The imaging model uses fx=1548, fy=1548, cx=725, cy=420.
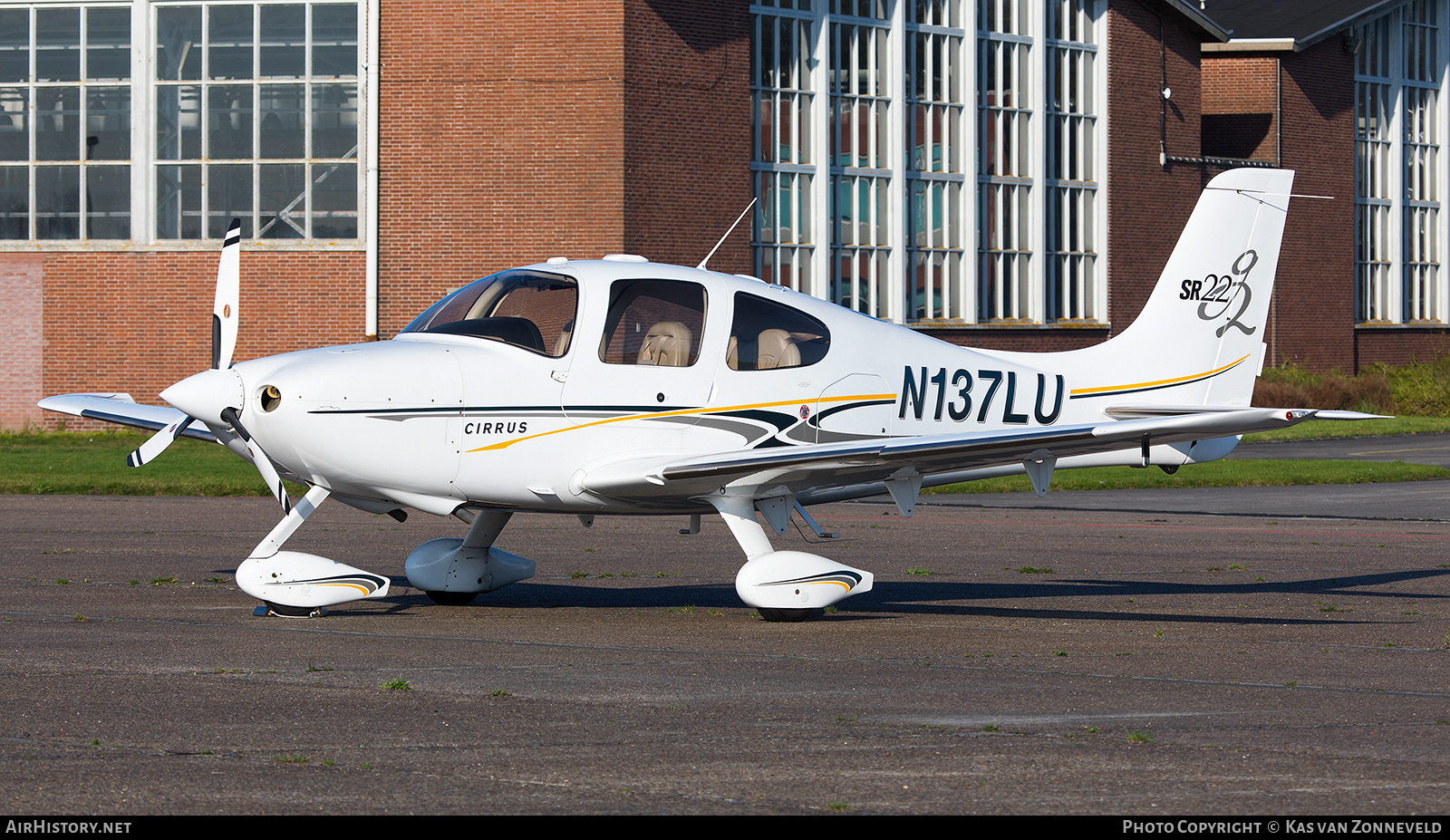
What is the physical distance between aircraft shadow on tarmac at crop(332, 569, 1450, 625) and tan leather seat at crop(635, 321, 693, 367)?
1885 millimetres

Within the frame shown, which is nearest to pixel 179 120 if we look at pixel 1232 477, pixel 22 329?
pixel 22 329

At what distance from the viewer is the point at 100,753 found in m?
6.15

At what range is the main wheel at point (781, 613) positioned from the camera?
10.2 meters

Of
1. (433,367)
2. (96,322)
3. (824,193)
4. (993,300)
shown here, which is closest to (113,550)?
(433,367)

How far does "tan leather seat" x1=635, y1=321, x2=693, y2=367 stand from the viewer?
1046cm

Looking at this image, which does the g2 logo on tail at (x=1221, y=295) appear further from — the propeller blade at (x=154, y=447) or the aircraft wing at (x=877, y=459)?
the propeller blade at (x=154, y=447)

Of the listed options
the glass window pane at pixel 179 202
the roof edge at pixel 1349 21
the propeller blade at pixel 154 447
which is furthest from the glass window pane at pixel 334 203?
the roof edge at pixel 1349 21

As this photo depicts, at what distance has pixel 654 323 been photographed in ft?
34.5

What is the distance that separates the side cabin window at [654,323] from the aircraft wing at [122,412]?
10.7 ft

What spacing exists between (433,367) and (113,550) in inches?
239

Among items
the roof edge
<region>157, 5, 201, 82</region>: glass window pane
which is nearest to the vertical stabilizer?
<region>157, 5, 201, 82</region>: glass window pane

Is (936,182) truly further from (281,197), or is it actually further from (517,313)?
(517,313)

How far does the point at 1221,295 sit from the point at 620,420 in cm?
516
